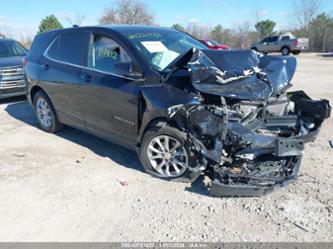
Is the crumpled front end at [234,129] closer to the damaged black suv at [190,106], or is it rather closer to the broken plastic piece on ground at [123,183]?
the damaged black suv at [190,106]

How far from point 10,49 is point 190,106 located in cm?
831

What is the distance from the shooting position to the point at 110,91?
14.3ft

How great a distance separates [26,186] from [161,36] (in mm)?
2723

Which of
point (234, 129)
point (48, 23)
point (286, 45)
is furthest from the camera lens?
point (48, 23)

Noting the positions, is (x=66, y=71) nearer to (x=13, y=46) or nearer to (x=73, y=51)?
(x=73, y=51)

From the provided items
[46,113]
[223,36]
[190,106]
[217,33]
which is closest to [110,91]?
[190,106]

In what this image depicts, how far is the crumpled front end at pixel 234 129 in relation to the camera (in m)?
3.47

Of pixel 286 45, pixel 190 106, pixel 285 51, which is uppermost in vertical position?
pixel 190 106

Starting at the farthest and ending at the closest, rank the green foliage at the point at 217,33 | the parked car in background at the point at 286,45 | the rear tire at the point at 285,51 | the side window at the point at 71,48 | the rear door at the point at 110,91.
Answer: the green foliage at the point at 217,33 < the rear tire at the point at 285,51 < the parked car in background at the point at 286,45 < the side window at the point at 71,48 < the rear door at the point at 110,91

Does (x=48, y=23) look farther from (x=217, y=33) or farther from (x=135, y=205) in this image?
(x=135, y=205)

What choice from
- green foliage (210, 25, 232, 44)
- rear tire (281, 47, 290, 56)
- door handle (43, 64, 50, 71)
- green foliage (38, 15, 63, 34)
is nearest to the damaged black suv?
door handle (43, 64, 50, 71)

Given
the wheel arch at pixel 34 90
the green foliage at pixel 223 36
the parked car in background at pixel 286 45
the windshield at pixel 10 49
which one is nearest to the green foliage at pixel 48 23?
the green foliage at pixel 223 36

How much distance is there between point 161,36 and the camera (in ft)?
15.7

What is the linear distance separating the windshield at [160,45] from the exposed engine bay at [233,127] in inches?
16.6
